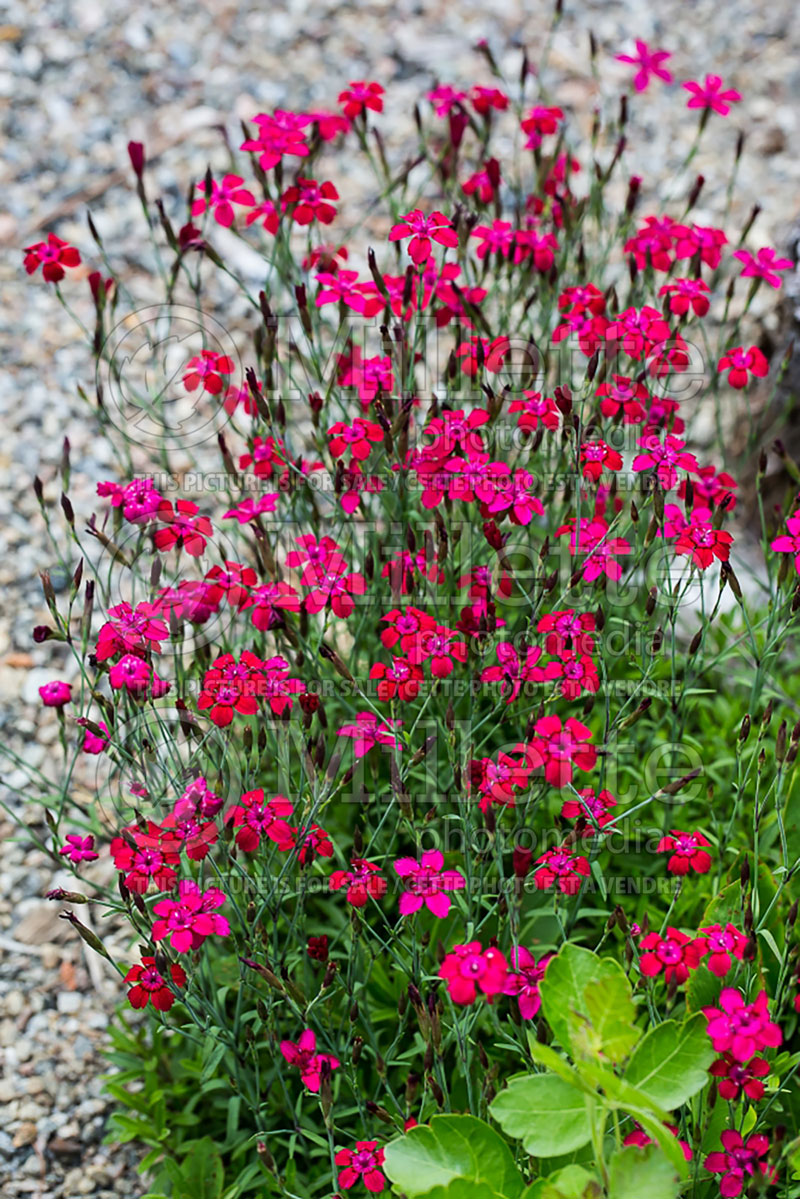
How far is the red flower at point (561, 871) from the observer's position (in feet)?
7.36

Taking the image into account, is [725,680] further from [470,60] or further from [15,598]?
[470,60]

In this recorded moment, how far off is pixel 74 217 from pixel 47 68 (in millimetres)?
1083

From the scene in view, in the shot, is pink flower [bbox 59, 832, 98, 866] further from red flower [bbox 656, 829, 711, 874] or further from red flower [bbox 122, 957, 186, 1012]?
red flower [bbox 656, 829, 711, 874]

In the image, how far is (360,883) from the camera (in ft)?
7.27

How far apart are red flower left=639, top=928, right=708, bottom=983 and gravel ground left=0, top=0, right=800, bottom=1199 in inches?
87.6

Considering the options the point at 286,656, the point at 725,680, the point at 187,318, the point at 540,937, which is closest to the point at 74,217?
the point at 187,318

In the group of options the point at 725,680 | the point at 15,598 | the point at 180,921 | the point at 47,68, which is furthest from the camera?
the point at 47,68

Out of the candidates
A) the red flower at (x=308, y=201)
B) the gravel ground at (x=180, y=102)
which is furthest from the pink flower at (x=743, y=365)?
the gravel ground at (x=180, y=102)

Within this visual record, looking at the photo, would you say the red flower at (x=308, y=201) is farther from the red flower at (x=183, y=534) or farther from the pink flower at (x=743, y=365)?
the pink flower at (x=743, y=365)

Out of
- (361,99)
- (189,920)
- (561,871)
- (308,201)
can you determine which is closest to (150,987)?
(189,920)

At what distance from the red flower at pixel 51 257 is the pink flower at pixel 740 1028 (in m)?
2.27

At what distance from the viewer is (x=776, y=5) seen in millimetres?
6324

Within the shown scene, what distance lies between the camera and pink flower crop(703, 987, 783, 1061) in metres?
1.92

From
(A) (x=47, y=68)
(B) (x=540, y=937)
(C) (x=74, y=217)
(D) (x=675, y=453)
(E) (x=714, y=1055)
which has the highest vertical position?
(A) (x=47, y=68)
